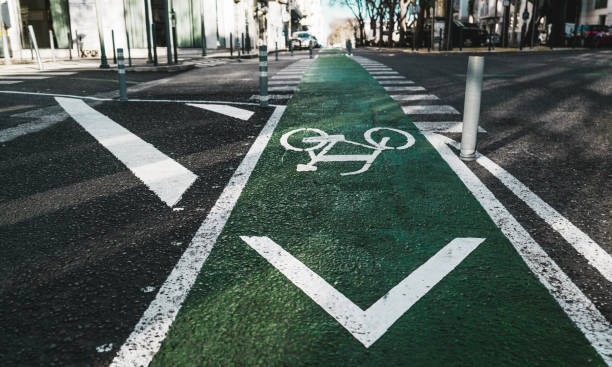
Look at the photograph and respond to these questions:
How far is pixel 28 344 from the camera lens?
2.16m

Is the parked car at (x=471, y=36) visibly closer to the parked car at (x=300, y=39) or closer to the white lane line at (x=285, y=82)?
the parked car at (x=300, y=39)

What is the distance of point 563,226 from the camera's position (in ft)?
11.5

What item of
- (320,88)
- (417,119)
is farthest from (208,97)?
(417,119)

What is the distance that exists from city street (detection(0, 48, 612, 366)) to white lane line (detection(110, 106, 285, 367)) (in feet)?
0.03

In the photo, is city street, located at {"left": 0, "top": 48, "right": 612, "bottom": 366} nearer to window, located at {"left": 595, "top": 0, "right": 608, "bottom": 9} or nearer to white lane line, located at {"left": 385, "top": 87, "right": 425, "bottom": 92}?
white lane line, located at {"left": 385, "top": 87, "right": 425, "bottom": 92}

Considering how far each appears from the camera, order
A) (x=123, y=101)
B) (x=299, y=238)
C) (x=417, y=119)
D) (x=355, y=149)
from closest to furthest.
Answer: (x=299, y=238) → (x=355, y=149) → (x=417, y=119) → (x=123, y=101)

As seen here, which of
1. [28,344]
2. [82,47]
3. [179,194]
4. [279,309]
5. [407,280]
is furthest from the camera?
[82,47]

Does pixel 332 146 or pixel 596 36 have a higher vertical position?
pixel 596 36

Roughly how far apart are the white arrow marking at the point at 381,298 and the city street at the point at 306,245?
1 cm

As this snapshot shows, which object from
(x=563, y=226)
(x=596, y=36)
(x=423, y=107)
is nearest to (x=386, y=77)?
(x=423, y=107)

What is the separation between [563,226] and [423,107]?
576 centimetres

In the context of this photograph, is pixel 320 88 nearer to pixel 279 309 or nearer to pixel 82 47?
pixel 279 309

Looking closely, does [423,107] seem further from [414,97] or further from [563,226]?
[563,226]

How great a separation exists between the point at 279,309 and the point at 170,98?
8.78 meters
